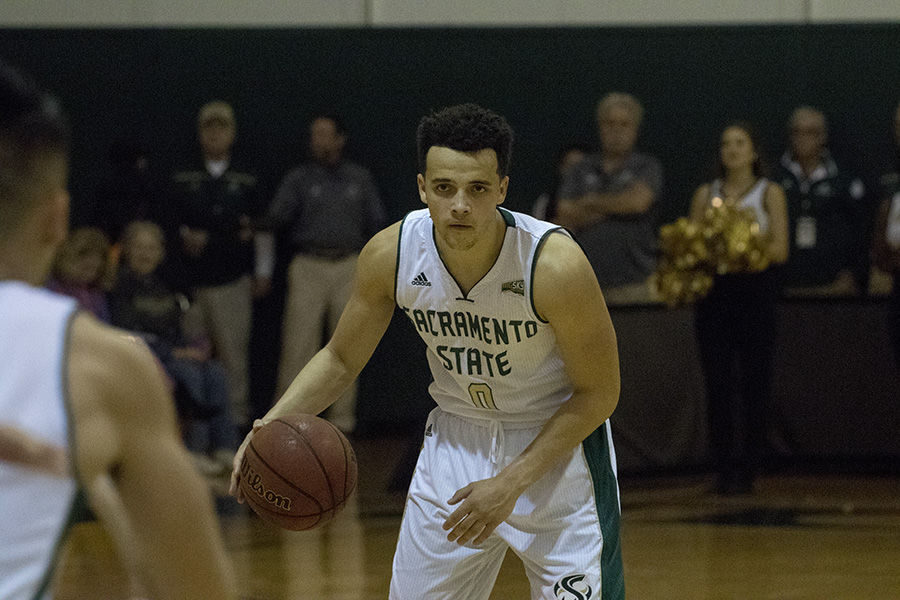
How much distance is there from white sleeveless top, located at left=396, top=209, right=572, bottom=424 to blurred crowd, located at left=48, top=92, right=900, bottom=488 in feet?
12.4

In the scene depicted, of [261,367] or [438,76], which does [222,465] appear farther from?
[438,76]

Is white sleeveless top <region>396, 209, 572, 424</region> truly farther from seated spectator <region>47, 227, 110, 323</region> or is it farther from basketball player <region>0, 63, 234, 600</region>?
seated spectator <region>47, 227, 110, 323</region>

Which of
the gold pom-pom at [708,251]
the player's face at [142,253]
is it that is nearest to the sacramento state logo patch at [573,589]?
the gold pom-pom at [708,251]

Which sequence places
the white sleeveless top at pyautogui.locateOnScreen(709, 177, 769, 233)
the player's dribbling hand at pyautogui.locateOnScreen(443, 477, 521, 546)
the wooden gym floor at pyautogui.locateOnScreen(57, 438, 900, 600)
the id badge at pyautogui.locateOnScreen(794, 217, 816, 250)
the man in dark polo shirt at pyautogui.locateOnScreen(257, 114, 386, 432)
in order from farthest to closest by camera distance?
the man in dark polo shirt at pyautogui.locateOnScreen(257, 114, 386, 432)
the id badge at pyautogui.locateOnScreen(794, 217, 816, 250)
the white sleeveless top at pyautogui.locateOnScreen(709, 177, 769, 233)
the wooden gym floor at pyautogui.locateOnScreen(57, 438, 900, 600)
the player's dribbling hand at pyautogui.locateOnScreen(443, 477, 521, 546)

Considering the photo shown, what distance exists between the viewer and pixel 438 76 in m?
9.66

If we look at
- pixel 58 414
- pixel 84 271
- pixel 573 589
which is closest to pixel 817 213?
pixel 84 271

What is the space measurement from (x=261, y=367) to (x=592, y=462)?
258 inches

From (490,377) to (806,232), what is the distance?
5.51m

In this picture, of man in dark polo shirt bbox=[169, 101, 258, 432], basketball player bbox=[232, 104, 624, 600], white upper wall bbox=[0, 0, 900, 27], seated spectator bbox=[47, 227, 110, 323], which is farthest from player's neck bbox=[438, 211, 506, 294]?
white upper wall bbox=[0, 0, 900, 27]

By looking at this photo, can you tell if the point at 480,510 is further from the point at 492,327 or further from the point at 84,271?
the point at 84,271

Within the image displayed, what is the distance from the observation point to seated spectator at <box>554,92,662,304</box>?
25.0 ft

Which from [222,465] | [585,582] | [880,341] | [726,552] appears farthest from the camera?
[880,341]

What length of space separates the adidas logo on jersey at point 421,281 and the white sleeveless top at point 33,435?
74.4 inches

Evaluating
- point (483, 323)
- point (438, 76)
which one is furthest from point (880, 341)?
point (483, 323)
